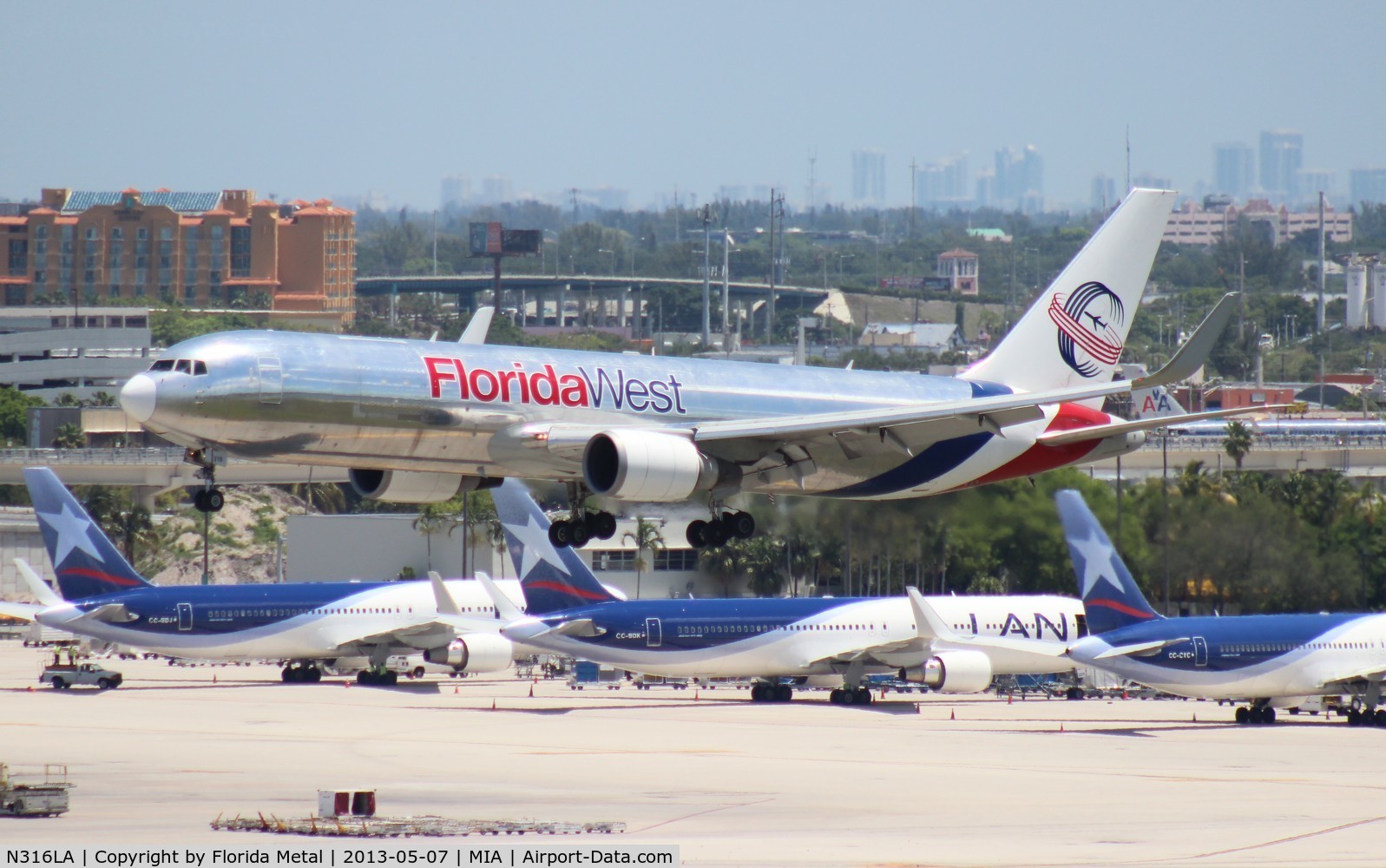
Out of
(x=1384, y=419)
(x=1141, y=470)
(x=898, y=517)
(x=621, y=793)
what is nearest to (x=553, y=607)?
(x=898, y=517)

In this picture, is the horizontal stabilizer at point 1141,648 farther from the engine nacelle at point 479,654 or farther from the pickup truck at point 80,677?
the pickup truck at point 80,677

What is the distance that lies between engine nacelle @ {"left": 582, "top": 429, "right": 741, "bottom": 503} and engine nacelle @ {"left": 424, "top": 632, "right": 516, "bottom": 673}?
1749 inches

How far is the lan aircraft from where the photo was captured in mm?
37562

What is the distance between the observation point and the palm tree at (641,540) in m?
105

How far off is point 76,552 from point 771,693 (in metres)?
30.7

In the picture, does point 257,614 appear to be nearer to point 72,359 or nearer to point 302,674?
point 302,674

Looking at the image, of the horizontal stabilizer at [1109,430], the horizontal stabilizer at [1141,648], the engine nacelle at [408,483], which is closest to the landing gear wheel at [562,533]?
the engine nacelle at [408,483]

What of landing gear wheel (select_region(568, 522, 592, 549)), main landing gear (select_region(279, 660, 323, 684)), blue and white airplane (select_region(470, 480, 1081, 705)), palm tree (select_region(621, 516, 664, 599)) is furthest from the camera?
palm tree (select_region(621, 516, 664, 599))

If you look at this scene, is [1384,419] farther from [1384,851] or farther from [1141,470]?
[1384,851]

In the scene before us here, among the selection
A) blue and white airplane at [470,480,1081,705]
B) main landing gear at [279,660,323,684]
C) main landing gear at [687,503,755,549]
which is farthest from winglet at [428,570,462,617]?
main landing gear at [687,503,755,549]

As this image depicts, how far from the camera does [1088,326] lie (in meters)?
48.8

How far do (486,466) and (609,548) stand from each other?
227ft

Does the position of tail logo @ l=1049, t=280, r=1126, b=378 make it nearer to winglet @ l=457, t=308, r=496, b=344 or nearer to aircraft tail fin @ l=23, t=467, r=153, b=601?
winglet @ l=457, t=308, r=496, b=344

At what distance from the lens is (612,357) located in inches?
1674
